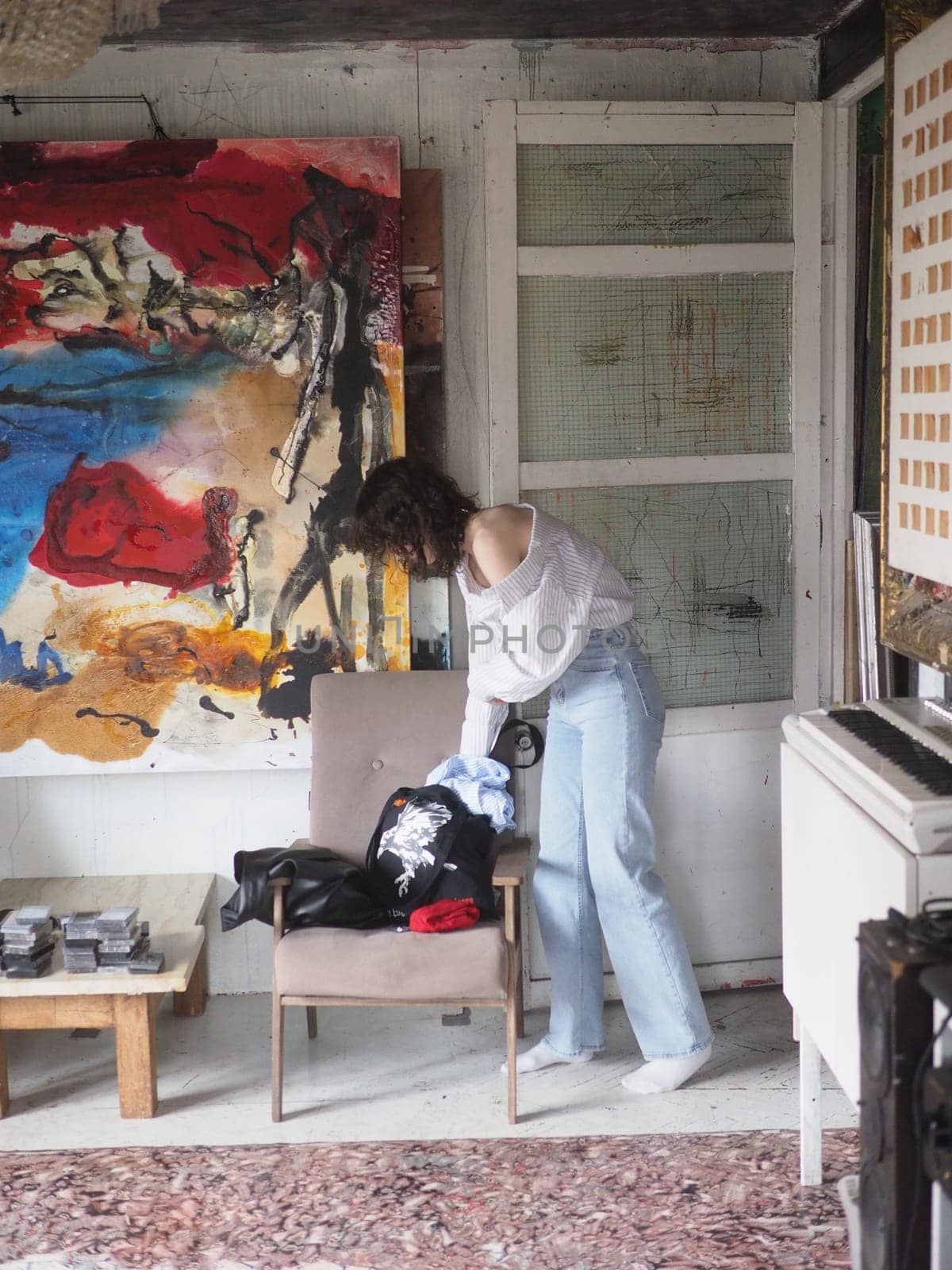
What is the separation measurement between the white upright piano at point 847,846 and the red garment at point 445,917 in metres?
0.71

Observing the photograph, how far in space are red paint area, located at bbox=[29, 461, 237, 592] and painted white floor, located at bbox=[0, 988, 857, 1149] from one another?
1.23 meters

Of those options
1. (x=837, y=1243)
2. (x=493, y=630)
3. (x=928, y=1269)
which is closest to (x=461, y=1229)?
(x=837, y=1243)

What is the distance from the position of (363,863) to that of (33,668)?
40.4 inches

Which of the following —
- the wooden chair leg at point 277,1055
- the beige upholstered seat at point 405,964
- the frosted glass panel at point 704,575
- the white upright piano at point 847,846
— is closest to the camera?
the white upright piano at point 847,846

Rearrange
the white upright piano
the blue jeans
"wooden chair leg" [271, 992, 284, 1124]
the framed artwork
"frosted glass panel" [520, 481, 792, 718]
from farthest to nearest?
"frosted glass panel" [520, 481, 792, 718], the blue jeans, "wooden chair leg" [271, 992, 284, 1124], the framed artwork, the white upright piano

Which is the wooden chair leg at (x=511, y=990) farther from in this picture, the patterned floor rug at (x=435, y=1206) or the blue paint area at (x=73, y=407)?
the blue paint area at (x=73, y=407)

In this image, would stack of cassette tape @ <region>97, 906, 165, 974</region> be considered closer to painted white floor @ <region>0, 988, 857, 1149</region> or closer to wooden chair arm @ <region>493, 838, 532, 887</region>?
painted white floor @ <region>0, 988, 857, 1149</region>

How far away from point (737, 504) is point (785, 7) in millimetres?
1244

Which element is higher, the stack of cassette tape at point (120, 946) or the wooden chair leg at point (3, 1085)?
the stack of cassette tape at point (120, 946)

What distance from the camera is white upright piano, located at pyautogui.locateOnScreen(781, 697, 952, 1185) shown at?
2.04 metres

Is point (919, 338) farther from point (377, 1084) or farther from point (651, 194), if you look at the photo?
point (377, 1084)

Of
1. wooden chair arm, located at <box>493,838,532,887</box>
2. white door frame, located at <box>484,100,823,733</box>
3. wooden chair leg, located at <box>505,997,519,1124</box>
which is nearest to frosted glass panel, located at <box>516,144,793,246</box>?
white door frame, located at <box>484,100,823,733</box>

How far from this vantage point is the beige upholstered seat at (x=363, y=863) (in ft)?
9.50

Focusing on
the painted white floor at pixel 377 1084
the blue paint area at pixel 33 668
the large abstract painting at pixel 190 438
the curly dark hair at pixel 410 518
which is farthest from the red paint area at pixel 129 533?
the painted white floor at pixel 377 1084
